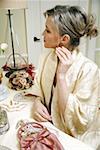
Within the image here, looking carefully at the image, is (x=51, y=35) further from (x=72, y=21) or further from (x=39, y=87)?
(x=39, y=87)

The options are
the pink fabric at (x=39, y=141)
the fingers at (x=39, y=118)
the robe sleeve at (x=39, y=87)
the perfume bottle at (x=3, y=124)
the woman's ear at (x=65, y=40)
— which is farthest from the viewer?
the robe sleeve at (x=39, y=87)

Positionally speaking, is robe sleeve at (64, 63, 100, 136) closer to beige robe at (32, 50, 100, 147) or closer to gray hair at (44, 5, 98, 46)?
beige robe at (32, 50, 100, 147)

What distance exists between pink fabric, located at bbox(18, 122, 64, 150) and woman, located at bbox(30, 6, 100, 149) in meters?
0.20

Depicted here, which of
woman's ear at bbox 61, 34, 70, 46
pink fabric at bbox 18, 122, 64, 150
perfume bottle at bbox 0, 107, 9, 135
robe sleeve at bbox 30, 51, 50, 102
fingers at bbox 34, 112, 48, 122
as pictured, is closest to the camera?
pink fabric at bbox 18, 122, 64, 150

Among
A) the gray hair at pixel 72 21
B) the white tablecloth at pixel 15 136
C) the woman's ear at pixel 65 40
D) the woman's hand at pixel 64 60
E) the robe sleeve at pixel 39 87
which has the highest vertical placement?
the gray hair at pixel 72 21

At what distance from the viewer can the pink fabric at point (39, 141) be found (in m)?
0.82

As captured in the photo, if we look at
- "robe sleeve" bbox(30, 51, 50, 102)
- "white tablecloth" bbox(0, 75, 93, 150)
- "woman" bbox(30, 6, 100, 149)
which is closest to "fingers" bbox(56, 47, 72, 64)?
"woman" bbox(30, 6, 100, 149)

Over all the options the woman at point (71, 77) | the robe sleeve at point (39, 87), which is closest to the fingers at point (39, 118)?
the woman at point (71, 77)

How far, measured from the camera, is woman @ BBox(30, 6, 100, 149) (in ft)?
3.70

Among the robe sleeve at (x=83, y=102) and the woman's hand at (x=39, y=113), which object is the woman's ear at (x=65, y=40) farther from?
the woman's hand at (x=39, y=113)

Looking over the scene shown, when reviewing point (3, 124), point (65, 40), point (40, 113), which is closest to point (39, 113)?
point (40, 113)

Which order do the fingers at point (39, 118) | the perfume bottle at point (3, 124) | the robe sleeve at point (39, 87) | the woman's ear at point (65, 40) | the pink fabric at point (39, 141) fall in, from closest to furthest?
the pink fabric at point (39, 141), the perfume bottle at point (3, 124), the fingers at point (39, 118), the woman's ear at point (65, 40), the robe sleeve at point (39, 87)

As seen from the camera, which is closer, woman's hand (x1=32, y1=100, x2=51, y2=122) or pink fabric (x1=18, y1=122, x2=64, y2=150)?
pink fabric (x1=18, y1=122, x2=64, y2=150)

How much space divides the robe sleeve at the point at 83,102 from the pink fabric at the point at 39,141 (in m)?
0.25
